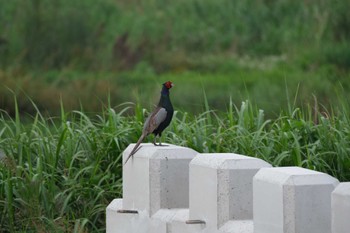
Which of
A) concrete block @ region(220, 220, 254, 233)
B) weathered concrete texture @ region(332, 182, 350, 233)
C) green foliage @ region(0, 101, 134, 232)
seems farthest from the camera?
green foliage @ region(0, 101, 134, 232)

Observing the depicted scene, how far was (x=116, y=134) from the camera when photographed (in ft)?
23.6

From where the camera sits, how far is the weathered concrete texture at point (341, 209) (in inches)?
154

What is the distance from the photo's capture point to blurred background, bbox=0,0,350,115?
2256 cm

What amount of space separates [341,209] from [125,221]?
2.06 m

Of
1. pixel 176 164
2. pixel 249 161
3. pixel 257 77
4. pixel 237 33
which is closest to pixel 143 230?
pixel 176 164

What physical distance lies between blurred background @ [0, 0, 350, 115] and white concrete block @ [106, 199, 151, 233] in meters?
13.9

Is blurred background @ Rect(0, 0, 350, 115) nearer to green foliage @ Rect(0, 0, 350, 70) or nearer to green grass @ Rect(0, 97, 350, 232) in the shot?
green foliage @ Rect(0, 0, 350, 70)

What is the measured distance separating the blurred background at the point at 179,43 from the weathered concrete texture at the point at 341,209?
16.0m

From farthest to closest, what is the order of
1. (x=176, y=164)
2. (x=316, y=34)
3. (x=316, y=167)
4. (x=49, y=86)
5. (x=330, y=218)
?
1. (x=316, y=34)
2. (x=49, y=86)
3. (x=316, y=167)
4. (x=176, y=164)
5. (x=330, y=218)

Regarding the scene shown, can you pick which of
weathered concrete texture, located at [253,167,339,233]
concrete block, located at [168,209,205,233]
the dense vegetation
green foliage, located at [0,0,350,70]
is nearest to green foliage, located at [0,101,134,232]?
the dense vegetation

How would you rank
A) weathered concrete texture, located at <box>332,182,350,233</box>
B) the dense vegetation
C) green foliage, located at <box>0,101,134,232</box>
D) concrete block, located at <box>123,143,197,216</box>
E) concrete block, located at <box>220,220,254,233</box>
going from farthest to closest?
the dense vegetation
green foliage, located at <box>0,101,134,232</box>
concrete block, located at <box>123,143,197,216</box>
concrete block, located at <box>220,220,254,233</box>
weathered concrete texture, located at <box>332,182,350,233</box>

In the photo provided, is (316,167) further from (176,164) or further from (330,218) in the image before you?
(330,218)

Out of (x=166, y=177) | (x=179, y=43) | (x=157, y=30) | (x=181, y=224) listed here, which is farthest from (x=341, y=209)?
(x=157, y=30)

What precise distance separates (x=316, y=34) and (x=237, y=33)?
2260 mm
